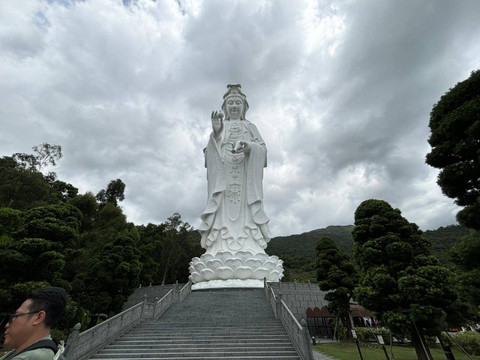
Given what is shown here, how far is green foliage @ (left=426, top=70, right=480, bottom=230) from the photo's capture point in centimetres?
492

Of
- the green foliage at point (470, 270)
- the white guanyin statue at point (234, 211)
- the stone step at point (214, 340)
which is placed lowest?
the stone step at point (214, 340)

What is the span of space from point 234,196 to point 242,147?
3.06 meters

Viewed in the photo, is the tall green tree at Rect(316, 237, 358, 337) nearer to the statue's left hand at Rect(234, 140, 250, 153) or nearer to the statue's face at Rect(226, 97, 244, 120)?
the statue's left hand at Rect(234, 140, 250, 153)

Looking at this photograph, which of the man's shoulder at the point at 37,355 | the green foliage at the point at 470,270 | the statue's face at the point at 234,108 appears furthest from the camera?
the statue's face at the point at 234,108

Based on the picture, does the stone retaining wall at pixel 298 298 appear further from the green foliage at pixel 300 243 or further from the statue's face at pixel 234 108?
the green foliage at pixel 300 243

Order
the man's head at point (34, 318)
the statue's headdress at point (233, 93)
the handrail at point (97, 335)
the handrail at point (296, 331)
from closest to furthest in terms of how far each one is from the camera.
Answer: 1. the man's head at point (34, 318)
2. the handrail at point (296, 331)
3. the handrail at point (97, 335)
4. the statue's headdress at point (233, 93)

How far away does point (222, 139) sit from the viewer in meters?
18.5

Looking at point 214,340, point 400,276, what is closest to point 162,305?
point 214,340

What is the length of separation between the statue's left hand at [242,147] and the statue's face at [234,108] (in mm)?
3313

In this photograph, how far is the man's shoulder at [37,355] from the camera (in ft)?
4.90

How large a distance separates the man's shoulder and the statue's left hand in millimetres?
15559

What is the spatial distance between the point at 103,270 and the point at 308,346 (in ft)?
39.4

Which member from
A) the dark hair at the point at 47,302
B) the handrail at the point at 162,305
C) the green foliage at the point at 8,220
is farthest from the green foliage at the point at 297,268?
the dark hair at the point at 47,302

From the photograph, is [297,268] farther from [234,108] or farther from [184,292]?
[184,292]
